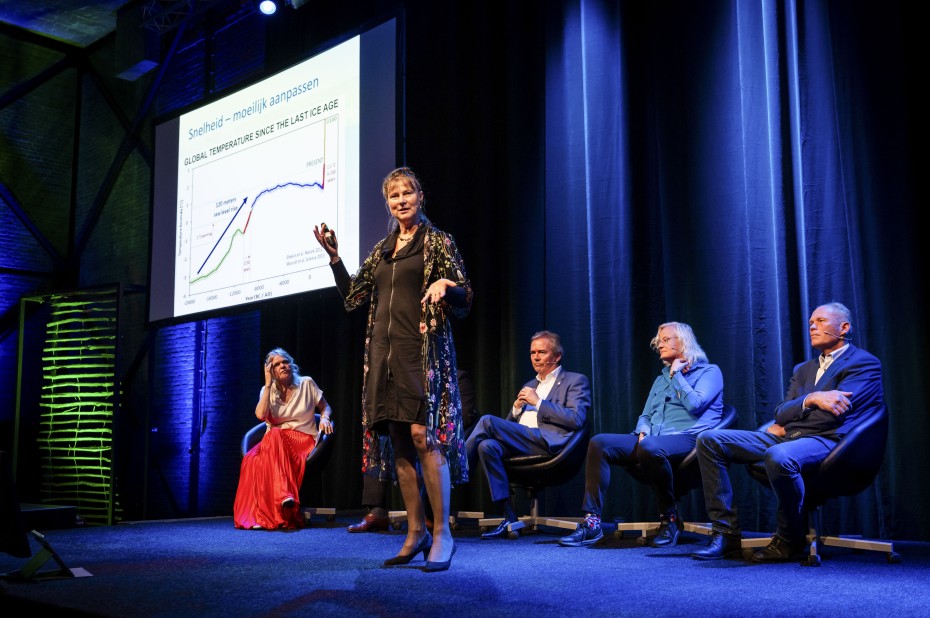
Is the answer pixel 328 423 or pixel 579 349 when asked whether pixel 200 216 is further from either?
pixel 579 349

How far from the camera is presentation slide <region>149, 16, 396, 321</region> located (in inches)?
208

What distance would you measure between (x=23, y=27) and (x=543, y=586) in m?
8.24

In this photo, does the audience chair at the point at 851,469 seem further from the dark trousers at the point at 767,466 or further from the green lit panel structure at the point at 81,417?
the green lit panel structure at the point at 81,417

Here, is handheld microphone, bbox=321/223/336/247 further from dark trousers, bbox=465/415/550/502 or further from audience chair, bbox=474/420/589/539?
audience chair, bbox=474/420/589/539

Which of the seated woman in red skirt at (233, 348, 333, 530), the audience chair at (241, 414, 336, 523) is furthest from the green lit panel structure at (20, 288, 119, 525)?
the seated woman in red skirt at (233, 348, 333, 530)

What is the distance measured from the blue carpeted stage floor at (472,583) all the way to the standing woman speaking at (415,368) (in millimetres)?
274

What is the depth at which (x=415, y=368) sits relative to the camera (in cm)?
281

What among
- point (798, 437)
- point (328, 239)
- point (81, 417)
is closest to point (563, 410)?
point (798, 437)

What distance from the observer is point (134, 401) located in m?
7.96

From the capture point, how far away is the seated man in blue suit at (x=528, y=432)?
4.23 m

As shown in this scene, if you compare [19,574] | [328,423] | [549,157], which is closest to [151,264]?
[328,423]

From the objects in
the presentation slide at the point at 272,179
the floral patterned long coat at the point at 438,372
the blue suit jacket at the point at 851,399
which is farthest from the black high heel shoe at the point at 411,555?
the presentation slide at the point at 272,179

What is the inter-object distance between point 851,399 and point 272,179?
3981 millimetres

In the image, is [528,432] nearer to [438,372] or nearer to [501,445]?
[501,445]
